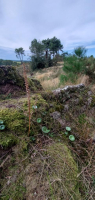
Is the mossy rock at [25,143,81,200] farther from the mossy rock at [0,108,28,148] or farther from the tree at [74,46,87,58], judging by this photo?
the tree at [74,46,87,58]

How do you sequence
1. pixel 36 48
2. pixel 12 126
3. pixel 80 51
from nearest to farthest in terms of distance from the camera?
pixel 12 126 < pixel 80 51 < pixel 36 48

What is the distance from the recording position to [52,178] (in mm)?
816

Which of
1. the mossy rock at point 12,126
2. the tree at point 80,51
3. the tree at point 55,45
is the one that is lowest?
the mossy rock at point 12,126

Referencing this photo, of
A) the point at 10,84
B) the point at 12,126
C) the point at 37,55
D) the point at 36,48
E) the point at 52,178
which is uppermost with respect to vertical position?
the point at 36,48

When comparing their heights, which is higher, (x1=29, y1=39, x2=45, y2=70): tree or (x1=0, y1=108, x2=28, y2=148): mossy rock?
(x1=29, y1=39, x2=45, y2=70): tree

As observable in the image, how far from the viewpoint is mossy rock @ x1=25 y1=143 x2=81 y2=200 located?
744mm

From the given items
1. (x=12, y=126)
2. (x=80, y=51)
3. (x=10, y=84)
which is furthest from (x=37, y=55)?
(x=12, y=126)

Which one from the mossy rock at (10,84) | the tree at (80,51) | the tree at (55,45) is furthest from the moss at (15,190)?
the tree at (55,45)

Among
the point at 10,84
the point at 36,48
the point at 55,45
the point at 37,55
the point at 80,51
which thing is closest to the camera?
the point at 10,84

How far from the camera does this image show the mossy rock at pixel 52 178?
0.74m

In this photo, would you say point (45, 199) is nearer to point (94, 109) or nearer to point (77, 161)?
point (77, 161)

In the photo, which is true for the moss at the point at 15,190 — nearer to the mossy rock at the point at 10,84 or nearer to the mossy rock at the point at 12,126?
the mossy rock at the point at 12,126

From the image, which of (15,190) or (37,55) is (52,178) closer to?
(15,190)

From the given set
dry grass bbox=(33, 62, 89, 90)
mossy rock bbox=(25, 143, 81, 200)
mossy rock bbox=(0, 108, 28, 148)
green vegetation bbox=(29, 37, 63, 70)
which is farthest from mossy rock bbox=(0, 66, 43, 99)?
green vegetation bbox=(29, 37, 63, 70)
